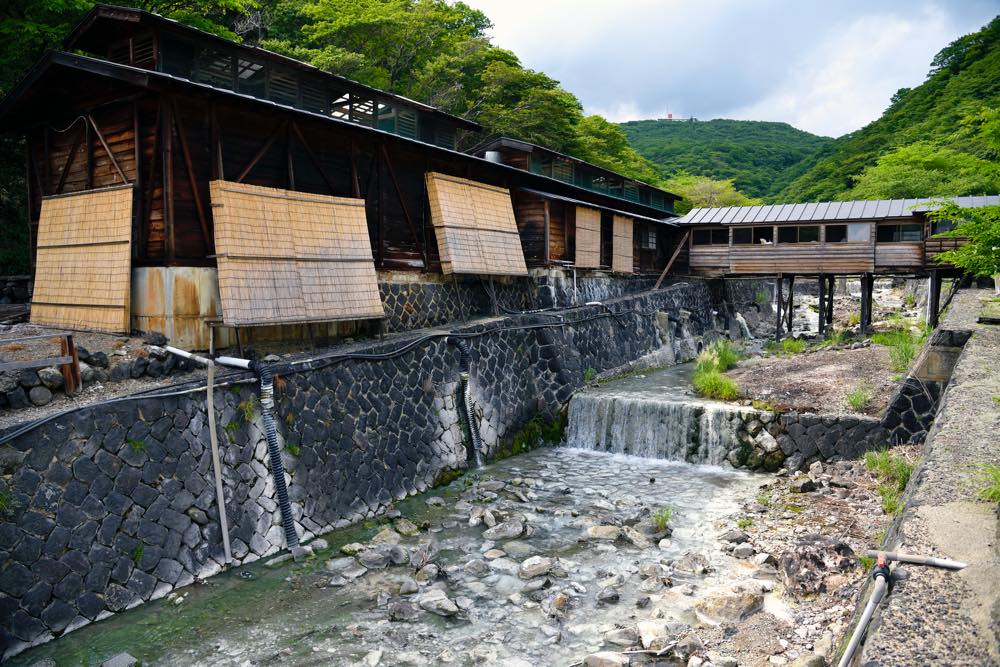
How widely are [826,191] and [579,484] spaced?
45.3 metres

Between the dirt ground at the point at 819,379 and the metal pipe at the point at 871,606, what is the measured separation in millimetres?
9524

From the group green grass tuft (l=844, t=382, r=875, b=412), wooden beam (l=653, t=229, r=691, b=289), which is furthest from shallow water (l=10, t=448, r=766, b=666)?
wooden beam (l=653, t=229, r=691, b=289)

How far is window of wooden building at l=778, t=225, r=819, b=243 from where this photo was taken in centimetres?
2615

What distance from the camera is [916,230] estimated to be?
2453cm

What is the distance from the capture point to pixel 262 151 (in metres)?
12.9

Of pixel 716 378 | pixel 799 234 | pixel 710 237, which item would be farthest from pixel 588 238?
pixel 799 234

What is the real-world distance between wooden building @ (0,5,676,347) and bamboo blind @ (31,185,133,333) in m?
0.04

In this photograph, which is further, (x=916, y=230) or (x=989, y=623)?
(x=916, y=230)

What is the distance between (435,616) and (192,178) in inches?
357

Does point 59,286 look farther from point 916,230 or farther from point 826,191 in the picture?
point 826,191

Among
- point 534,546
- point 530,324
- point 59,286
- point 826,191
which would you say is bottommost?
point 534,546

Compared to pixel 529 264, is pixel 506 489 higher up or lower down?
lower down

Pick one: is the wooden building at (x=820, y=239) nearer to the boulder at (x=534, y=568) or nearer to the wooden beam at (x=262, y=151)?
the wooden beam at (x=262, y=151)

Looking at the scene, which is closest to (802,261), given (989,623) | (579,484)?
(579,484)
